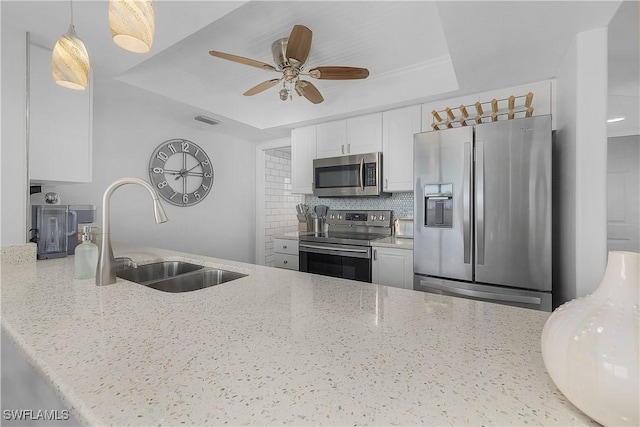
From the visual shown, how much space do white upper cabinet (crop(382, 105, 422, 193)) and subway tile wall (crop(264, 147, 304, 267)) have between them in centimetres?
173

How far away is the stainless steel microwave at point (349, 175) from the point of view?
3.00 m

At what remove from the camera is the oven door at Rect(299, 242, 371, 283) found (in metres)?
2.73

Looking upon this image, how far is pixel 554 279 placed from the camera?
2.09m

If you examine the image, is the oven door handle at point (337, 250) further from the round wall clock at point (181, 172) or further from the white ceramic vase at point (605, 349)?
the white ceramic vase at point (605, 349)

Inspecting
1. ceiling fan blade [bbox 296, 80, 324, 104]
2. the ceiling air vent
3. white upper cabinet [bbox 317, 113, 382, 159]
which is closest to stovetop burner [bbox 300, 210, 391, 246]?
white upper cabinet [bbox 317, 113, 382, 159]

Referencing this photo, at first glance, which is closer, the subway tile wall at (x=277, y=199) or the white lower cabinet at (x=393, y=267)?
the white lower cabinet at (x=393, y=267)

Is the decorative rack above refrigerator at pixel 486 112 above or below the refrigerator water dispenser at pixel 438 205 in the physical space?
above

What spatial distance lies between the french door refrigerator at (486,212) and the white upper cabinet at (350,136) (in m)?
0.77

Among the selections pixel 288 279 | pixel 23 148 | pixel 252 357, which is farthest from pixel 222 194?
pixel 252 357

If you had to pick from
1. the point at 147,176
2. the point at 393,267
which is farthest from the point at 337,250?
the point at 147,176

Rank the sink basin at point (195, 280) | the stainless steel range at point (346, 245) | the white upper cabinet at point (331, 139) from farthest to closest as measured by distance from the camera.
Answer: the white upper cabinet at point (331, 139), the stainless steel range at point (346, 245), the sink basin at point (195, 280)

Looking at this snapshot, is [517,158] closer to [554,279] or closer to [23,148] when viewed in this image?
[554,279]

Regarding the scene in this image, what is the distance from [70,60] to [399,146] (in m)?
2.51

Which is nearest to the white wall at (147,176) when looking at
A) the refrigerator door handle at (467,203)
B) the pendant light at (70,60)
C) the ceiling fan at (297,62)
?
the ceiling fan at (297,62)
